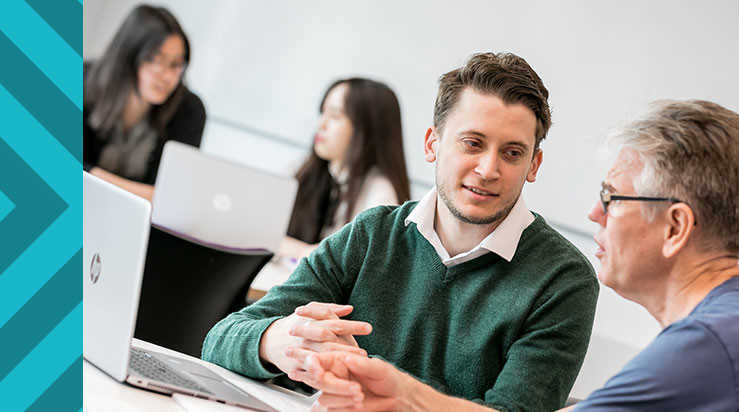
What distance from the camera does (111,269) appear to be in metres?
1.25

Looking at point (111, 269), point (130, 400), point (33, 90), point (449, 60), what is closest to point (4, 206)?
point (111, 269)

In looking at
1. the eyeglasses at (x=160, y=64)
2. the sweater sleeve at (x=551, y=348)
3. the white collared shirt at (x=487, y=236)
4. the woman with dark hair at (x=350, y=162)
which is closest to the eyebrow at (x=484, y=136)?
the white collared shirt at (x=487, y=236)

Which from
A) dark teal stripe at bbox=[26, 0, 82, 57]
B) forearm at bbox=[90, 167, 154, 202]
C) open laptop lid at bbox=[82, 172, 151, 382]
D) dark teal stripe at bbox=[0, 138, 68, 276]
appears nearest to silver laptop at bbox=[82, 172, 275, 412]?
open laptop lid at bbox=[82, 172, 151, 382]

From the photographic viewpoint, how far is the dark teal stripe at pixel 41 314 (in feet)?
4.55

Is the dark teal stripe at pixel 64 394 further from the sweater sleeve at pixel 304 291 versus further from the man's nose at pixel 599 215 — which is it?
the man's nose at pixel 599 215

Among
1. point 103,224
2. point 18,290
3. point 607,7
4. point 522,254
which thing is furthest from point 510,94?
point 607,7

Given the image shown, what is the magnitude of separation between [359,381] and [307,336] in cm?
15

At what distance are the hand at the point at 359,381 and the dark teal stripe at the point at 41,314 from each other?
1.55ft

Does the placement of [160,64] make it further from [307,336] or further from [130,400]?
[130,400]

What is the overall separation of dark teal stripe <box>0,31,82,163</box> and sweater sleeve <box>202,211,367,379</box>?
101 centimetres

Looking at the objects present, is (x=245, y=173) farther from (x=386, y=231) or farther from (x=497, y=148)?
(x=497, y=148)

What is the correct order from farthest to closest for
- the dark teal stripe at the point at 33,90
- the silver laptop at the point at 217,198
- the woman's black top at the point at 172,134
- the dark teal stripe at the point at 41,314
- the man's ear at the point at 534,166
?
the woman's black top at the point at 172,134 → the silver laptop at the point at 217,198 → the dark teal stripe at the point at 33,90 → the man's ear at the point at 534,166 → the dark teal stripe at the point at 41,314

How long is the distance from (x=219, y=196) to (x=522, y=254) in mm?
1330

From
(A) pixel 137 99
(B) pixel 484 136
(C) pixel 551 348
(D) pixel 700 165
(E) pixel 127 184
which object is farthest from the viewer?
(A) pixel 137 99
